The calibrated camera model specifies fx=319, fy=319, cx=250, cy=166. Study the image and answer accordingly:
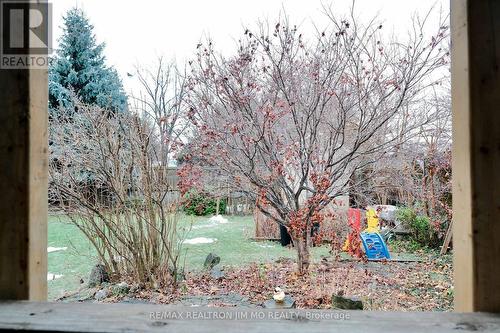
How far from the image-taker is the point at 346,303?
228cm

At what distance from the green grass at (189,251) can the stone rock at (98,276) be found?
0.13m

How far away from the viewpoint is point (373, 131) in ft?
10.2

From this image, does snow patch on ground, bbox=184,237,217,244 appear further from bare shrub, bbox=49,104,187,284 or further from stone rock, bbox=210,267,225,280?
bare shrub, bbox=49,104,187,284

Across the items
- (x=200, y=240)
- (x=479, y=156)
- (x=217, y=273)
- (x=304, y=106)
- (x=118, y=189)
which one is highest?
(x=304, y=106)

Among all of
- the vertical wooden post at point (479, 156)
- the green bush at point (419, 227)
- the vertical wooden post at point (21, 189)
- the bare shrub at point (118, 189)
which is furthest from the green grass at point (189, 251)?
the vertical wooden post at point (479, 156)

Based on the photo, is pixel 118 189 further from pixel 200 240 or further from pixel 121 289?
pixel 200 240

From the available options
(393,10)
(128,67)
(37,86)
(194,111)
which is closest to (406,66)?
(393,10)

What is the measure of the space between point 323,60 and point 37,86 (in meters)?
2.88

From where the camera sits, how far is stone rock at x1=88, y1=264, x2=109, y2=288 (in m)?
3.03

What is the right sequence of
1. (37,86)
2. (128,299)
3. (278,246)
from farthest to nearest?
1. (278,246)
2. (128,299)
3. (37,86)

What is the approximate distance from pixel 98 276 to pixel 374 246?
3090mm

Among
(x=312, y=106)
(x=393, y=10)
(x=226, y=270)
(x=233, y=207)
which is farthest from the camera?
(x=233, y=207)

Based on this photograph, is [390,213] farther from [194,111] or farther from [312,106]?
[194,111]

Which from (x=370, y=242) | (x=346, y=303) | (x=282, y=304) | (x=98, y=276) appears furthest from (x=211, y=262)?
(x=370, y=242)
